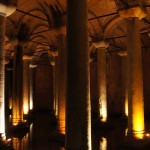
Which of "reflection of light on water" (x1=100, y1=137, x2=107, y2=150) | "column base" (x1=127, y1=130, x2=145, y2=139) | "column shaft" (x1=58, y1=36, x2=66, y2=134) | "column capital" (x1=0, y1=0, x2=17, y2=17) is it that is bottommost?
"reflection of light on water" (x1=100, y1=137, x2=107, y2=150)

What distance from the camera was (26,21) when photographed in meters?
13.4

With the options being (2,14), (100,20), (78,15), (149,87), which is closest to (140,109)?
(78,15)

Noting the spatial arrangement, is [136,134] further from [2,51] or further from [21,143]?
[2,51]

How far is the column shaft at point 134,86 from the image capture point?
862 cm

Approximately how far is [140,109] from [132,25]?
288 centimetres

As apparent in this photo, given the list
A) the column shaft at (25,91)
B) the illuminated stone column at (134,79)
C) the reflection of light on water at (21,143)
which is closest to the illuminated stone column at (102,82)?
the reflection of light on water at (21,143)

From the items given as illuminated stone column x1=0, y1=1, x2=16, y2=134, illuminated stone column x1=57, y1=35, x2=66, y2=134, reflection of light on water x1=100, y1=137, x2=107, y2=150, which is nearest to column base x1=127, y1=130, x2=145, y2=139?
reflection of light on water x1=100, y1=137, x2=107, y2=150

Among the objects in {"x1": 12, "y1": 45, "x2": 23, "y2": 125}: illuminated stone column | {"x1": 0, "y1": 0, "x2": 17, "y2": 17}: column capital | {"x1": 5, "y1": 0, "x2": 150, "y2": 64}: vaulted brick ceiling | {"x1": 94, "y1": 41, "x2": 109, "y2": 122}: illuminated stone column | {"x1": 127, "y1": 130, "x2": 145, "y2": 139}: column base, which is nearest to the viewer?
{"x1": 0, "y1": 0, "x2": 17, "y2": 17}: column capital

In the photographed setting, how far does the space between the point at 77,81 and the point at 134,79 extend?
376 cm

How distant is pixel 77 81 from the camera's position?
5480mm

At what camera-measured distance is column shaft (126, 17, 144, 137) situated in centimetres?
862

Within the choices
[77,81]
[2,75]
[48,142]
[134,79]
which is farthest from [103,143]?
[77,81]

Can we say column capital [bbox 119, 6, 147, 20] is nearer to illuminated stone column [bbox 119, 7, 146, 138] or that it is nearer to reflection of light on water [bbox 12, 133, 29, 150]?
illuminated stone column [bbox 119, 7, 146, 138]

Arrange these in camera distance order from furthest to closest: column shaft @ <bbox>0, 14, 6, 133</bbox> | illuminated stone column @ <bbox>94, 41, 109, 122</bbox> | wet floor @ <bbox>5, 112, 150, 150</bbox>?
1. illuminated stone column @ <bbox>94, 41, 109, 122</bbox>
2. wet floor @ <bbox>5, 112, 150, 150</bbox>
3. column shaft @ <bbox>0, 14, 6, 133</bbox>
